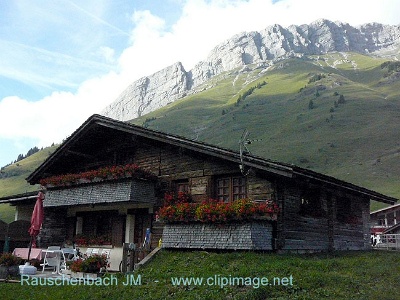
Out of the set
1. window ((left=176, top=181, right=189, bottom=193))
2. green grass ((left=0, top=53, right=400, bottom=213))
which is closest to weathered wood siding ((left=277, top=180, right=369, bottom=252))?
window ((left=176, top=181, right=189, bottom=193))

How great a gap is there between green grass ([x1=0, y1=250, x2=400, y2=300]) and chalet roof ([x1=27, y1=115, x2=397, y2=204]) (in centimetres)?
306

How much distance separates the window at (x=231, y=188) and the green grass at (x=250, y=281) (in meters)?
2.99

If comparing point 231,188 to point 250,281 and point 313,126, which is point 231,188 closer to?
point 250,281

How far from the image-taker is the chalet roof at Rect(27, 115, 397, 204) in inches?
572

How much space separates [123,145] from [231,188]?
23.7 feet

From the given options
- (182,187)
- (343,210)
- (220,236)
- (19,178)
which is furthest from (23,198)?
(19,178)

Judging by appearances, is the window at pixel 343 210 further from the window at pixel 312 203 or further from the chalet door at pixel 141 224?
the chalet door at pixel 141 224

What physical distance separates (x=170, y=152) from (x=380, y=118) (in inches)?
3408

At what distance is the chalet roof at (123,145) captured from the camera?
14.5 meters

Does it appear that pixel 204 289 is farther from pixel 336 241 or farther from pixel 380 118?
pixel 380 118

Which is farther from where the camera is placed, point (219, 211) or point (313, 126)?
point (313, 126)

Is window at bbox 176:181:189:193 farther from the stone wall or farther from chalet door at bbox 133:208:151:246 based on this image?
the stone wall

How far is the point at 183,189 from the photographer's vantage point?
18.3 meters

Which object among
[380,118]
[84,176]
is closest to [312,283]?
[84,176]
